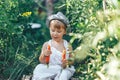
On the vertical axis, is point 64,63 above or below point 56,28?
below

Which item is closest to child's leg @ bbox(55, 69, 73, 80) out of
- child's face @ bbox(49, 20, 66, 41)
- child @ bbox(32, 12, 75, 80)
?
child @ bbox(32, 12, 75, 80)

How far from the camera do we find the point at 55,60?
5.70 meters

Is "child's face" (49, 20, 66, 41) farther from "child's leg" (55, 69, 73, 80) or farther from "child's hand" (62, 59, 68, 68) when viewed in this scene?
"child's leg" (55, 69, 73, 80)

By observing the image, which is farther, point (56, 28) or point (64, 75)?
point (56, 28)

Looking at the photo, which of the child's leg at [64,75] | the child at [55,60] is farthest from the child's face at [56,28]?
the child's leg at [64,75]

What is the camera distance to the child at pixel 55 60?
562cm

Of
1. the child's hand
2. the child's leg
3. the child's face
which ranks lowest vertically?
the child's leg

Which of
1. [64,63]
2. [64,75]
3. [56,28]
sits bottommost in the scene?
[64,75]

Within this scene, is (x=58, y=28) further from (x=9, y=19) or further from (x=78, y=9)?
(x=9, y=19)

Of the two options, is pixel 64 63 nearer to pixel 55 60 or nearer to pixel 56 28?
pixel 55 60

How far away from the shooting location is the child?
18.4ft

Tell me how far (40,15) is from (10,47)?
16.8 ft

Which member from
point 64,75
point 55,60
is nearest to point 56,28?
point 55,60

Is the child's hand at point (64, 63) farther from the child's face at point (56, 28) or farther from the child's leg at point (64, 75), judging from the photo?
the child's face at point (56, 28)
